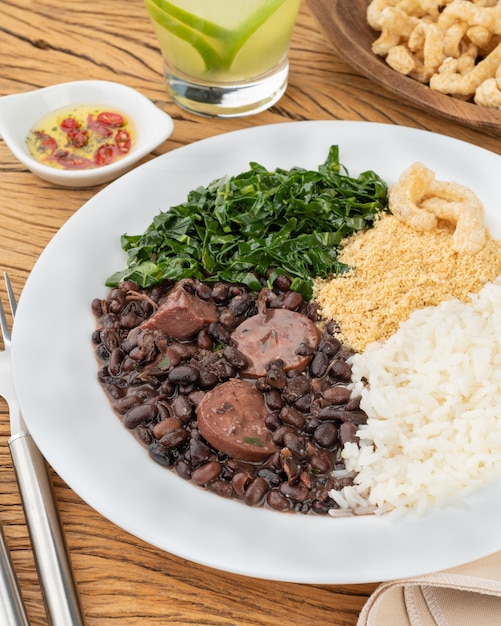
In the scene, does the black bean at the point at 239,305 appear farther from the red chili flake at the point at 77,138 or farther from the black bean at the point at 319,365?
the red chili flake at the point at 77,138

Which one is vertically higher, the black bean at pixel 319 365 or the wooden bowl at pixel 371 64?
the wooden bowl at pixel 371 64

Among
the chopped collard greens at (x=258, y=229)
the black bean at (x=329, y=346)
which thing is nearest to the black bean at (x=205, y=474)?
the black bean at (x=329, y=346)

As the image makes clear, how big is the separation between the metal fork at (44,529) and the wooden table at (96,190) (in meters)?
0.24

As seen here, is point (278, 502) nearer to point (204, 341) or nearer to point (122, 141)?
point (204, 341)

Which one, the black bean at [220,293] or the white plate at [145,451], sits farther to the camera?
the black bean at [220,293]

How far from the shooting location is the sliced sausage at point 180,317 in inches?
135

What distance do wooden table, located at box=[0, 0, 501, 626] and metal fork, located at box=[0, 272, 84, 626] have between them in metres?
0.24

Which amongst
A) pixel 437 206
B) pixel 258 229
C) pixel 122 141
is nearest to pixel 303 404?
pixel 258 229

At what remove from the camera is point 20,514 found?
10.5 feet

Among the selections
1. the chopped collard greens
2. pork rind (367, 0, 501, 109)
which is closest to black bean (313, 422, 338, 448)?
the chopped collard greens

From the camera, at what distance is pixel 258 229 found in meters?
3.92

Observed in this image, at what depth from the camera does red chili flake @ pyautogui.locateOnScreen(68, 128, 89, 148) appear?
4.57 m

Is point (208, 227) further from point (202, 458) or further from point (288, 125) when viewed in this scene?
point (202, 458)

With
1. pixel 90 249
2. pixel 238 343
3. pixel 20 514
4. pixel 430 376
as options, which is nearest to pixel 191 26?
pixel 90 249
